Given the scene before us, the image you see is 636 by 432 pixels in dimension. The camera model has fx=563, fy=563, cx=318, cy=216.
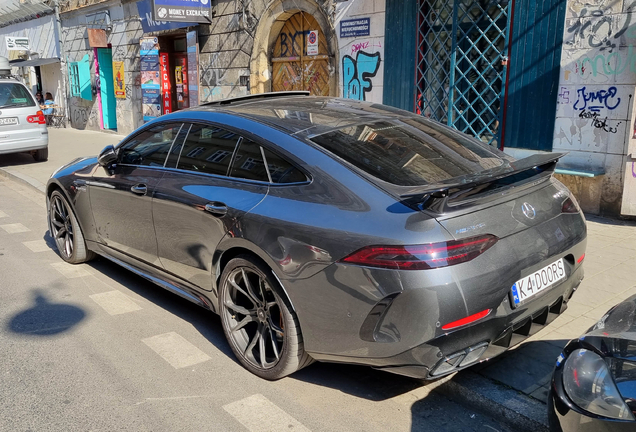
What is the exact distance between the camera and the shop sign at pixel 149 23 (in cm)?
1448

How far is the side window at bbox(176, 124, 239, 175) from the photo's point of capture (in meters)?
3.74

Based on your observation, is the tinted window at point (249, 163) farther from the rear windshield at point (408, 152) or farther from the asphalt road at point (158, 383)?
the asphalt road at point (158, 383)

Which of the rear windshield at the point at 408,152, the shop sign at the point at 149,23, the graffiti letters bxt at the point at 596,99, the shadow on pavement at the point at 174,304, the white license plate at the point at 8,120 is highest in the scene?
the shop sign at the point at 149,23

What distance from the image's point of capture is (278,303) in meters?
3.19

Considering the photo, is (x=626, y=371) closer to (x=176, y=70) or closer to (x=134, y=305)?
(x=134, y=305)

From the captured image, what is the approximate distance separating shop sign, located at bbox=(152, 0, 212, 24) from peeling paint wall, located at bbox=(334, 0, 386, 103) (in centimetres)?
412

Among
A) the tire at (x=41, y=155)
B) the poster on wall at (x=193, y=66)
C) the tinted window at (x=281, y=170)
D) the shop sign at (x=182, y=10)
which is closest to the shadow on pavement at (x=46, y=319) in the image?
the tinted window at (x=281, y=170)

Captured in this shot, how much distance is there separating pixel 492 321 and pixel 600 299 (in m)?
2.11

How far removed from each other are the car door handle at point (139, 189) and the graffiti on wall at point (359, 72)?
20.7 ft

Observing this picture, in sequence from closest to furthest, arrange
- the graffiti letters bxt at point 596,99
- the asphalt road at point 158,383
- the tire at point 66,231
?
the asphalt road at point 158,383
the tire at point 66,231
the graffiti letters bxt at point 596,99

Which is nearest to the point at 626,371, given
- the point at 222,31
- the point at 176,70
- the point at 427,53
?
the point at 427,53

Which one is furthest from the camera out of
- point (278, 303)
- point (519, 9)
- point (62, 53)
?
point (62, 53)

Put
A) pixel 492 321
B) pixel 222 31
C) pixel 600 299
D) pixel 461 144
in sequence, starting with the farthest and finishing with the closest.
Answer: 1. pixel 222 31
2. pixel 600 299
3. pixel 461 144
4. pixel 492 321

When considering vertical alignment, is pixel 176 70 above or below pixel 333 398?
above
